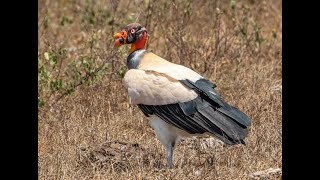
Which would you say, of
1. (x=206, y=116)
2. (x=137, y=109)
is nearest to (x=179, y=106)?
(x=206, y=116)

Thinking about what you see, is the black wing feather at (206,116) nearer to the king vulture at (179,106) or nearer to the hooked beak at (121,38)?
the king vulture at (179,106)

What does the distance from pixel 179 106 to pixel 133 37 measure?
911mm

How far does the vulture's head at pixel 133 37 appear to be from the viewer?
720 centimetres

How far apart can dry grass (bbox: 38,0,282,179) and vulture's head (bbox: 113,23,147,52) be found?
0.82 m

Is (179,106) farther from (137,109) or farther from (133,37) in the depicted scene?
(137,109)

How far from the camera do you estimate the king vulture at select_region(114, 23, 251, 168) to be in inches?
255

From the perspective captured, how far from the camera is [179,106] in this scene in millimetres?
6598

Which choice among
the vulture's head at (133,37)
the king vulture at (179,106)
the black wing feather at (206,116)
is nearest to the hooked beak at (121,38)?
the vulture's head at (133,37)

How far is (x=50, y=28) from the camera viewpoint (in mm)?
11312

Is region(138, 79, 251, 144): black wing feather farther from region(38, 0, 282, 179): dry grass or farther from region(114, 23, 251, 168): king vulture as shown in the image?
region(38, 0, 282, 179): dry grass

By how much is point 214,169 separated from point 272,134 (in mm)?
1030
